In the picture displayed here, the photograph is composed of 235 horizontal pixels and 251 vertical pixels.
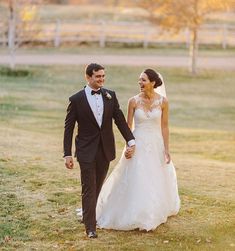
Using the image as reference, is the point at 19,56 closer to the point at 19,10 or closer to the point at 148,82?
the point at 19,10

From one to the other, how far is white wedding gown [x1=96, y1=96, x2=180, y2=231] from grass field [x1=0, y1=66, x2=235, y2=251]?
7.3 inches

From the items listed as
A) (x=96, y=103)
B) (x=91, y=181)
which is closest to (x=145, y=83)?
(x=96, y=103)

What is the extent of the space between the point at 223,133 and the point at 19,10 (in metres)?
16.5

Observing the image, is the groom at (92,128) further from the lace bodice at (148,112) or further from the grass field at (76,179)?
the grass field at (76,179)

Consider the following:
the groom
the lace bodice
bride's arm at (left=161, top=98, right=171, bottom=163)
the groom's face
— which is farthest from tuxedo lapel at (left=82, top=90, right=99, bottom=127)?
bride's arm at (left=161, top=98, right=171, bottom=163)

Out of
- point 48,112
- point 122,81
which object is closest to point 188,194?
point 48,112

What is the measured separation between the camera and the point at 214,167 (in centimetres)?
1341

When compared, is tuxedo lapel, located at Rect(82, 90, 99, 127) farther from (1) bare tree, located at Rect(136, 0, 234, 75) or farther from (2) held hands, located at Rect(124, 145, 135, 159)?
(1) bare tree, located at Rect(136, 0, 234, 75)

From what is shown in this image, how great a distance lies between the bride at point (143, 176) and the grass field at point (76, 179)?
0.19m

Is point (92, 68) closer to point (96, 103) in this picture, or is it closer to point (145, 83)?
point (96, 103)

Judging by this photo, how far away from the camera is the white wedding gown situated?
27.9ft

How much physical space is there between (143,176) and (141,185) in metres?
0.11

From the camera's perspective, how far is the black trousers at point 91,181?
803cm

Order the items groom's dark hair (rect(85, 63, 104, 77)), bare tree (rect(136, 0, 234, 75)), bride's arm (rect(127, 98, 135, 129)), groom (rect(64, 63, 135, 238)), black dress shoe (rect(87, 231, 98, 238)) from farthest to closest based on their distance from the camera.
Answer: bare tree (rect(136, 0, 234, 75))
bride's arm (rect(127, 98, 135, 129))
black dress shoe (rect(87, 231, 98, 238))
groom (rect(64, 63, 135, 238))
groom's dark hair (rect(85, 63, 104, 77))
